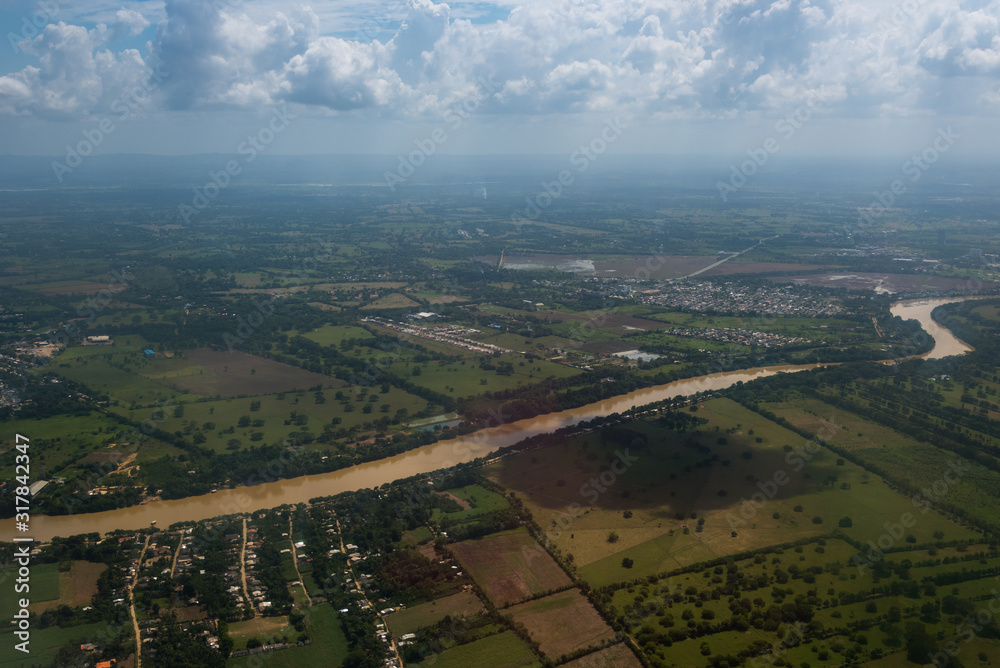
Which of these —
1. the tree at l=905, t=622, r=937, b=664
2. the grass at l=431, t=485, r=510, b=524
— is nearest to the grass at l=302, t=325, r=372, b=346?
the grass at l=431, t=485, r=510, b=524

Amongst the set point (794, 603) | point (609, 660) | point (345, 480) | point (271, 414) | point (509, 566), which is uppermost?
point (271, 414)

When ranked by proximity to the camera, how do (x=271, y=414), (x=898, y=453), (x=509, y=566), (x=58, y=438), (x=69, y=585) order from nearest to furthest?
1. (x=69, y=585)
2. (x=509, y=566)
3. (x=898, y=453)
4. (x=58, y=438)
5. (x=271, y=414)

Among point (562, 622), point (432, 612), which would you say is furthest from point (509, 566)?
point (432, 612)

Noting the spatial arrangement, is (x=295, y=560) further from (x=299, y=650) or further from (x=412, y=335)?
(x=412, y=335)

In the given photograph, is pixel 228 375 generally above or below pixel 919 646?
above

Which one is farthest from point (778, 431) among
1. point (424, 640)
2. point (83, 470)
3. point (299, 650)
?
point (83, 470)

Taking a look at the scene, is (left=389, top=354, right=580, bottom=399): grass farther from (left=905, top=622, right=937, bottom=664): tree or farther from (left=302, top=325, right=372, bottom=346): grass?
(left=905, top=622, right=937, bottom=664): tree

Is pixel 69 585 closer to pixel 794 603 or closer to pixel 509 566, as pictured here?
pixel 509 566

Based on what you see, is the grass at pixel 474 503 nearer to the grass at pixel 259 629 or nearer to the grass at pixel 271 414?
the grass at pixel 259 629

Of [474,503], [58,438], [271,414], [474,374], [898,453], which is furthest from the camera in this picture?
[474,374]
